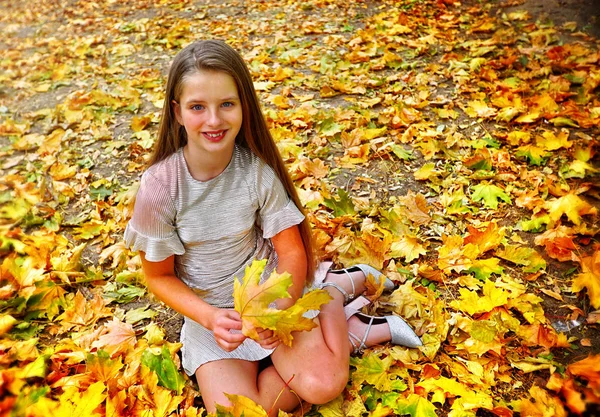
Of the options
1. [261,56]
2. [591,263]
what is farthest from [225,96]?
[261,56]

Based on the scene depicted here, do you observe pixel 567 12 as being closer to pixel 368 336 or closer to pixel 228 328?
Result: pixel 368 336

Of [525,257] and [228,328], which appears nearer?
[228,328]

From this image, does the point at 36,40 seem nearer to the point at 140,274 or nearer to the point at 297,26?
the point at 297,26

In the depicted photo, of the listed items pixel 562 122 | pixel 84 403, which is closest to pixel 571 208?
pixel 562 122

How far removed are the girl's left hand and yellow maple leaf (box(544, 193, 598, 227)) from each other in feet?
4.98

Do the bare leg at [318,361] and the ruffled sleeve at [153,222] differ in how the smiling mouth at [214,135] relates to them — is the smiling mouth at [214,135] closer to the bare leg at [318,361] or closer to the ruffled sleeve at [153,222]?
Answer: the ruffled sleeve at [153,222]

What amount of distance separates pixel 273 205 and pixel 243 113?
A: 344mm

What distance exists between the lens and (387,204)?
2.51m

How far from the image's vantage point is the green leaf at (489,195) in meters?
2.36

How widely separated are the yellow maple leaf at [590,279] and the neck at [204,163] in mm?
1513

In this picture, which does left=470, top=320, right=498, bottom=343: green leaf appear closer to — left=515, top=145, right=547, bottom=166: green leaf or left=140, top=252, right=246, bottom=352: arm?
left=140, top=252, right=246, bottom=352: arm

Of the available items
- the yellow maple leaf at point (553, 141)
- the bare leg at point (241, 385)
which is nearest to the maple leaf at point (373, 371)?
the bare leg at point (241, 385)

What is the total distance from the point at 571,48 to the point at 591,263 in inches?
97.5

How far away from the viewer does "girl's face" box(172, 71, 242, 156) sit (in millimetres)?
1432
